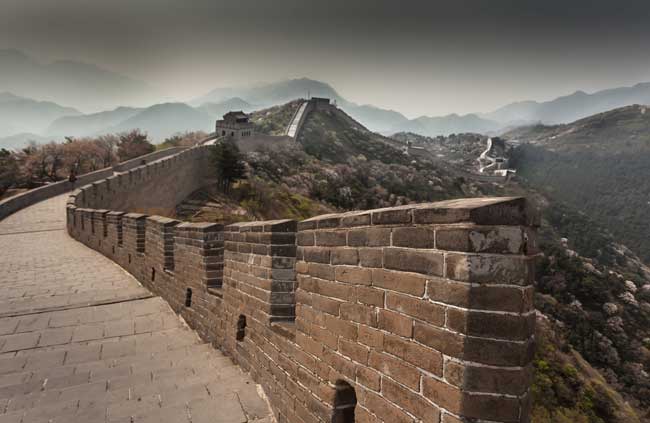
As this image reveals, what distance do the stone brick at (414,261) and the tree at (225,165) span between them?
34719 millimetres

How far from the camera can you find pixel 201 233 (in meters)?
4.35

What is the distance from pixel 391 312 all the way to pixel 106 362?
140 inches

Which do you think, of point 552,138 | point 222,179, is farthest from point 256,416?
point 552,138

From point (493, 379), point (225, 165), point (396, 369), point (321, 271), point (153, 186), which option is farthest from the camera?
point (225, 165)

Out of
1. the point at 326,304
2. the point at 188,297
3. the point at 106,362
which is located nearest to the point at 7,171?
the point at 188,297

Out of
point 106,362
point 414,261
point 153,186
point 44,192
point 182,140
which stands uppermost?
point 182,140

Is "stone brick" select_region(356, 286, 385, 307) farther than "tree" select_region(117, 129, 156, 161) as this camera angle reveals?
No

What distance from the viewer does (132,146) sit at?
3350 centimetres

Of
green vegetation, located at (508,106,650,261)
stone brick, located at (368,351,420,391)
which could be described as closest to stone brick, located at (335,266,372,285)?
stone brick, located at (368,351,420,391)

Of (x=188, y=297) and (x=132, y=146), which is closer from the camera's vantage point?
(x=188, y=297)

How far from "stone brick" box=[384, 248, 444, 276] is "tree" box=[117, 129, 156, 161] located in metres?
35.5

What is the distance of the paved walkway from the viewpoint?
2.97 meters

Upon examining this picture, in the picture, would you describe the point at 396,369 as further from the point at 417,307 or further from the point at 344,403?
the point at 344,403

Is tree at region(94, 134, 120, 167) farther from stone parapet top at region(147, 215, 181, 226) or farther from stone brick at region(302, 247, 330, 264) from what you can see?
stone brick at region(302, 247, 330, 264)
